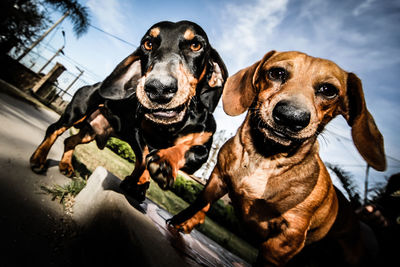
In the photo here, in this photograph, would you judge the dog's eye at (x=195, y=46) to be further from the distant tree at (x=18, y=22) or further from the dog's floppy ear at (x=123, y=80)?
the distant tree at (x=18, y=22)

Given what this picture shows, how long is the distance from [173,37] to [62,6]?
20.9m

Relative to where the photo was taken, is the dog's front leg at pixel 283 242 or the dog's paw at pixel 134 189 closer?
the dog's front leg at pixel 283 242

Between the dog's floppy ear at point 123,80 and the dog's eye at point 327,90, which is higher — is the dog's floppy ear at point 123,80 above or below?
below

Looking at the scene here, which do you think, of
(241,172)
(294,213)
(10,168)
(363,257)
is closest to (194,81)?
(241,172)

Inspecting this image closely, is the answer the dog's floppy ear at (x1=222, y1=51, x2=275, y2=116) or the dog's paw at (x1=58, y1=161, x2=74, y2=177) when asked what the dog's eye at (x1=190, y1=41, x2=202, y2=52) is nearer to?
the dog's floppy ear at (x1=222, y1=51, x2=275, y2=116)

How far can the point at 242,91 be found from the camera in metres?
2.51

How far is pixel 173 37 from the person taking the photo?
8.45ft

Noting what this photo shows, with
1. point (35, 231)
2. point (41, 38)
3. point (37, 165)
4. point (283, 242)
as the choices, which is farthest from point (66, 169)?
point (41, 38)

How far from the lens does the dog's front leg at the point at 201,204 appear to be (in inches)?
96.1

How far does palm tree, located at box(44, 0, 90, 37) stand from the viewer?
17438 mm

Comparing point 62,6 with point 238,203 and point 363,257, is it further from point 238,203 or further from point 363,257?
point 363,257

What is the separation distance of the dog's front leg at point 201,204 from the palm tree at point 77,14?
20180mm

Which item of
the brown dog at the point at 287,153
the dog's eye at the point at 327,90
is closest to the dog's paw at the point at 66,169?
the brown dog at the point at 287,153

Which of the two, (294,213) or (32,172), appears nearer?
(294,213)
